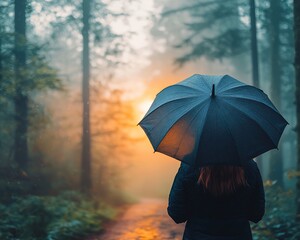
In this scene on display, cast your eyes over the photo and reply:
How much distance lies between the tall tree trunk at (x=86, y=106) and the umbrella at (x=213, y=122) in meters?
13.3

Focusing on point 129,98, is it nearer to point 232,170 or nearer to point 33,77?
point 33,77

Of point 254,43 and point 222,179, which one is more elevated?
point 254,43

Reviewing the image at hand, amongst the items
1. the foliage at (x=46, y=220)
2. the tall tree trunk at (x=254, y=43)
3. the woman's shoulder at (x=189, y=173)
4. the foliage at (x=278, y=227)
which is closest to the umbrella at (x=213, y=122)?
the woman's shoulder at (x=189, y=173)

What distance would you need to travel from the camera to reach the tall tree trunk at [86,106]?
1617 cm

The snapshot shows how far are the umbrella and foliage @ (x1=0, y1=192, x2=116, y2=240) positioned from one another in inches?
242

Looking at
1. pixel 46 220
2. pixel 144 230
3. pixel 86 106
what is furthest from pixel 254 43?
pixel 46 220

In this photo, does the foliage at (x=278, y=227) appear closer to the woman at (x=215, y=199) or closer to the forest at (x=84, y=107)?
the forest at (x=84, y=107)

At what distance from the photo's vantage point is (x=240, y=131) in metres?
3.09

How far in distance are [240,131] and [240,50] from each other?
17.0 meters

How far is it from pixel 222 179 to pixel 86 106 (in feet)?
46.4

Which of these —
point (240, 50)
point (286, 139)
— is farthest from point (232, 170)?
point (286, 139)

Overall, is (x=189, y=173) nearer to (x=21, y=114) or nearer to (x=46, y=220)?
(x=46, y=220)

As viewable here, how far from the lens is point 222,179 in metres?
2.84

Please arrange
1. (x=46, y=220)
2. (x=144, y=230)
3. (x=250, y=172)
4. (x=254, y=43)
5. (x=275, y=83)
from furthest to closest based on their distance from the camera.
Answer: (x=275, y=83), (x=254, y=43), (x=144, y=230), (x=46, y=220), (x=250, y=172)
